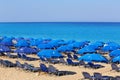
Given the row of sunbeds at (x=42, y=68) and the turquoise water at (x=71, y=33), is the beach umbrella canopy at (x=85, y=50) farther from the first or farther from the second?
the turquoise water at (x=71, y=33)

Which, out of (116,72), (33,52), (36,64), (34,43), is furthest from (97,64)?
(34,43)

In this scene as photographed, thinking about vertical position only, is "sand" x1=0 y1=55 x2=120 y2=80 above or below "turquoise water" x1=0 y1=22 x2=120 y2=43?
above

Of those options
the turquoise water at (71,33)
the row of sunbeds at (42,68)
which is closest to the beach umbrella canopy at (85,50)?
the row of sunbeds at (42,68)

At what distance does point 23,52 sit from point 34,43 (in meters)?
6.50

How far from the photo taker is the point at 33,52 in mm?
22453

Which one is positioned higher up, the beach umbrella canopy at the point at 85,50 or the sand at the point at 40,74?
the beach umbrella canopy at the point at 85,50

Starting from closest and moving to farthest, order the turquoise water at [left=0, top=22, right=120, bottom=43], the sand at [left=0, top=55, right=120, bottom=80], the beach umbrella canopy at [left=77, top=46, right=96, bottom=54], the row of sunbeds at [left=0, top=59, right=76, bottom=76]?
1. the sand at [left=0, top=55, right=120, bottom=80]
2. the row of sunbeds at [left=0, top=59, right=76, bottom=76]
3. the beach umbrella canopy at [left=77, top=46, right=96, bottom=54]
4. the turquoise water at [left=0, top=22, right=120, bottom=43]

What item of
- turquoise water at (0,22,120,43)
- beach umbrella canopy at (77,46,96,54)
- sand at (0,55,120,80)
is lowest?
turquoise water at (0,22,120,43)

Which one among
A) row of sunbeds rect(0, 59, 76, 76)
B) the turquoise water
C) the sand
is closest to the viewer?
the sand

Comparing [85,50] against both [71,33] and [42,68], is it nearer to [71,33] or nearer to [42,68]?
[42,68]

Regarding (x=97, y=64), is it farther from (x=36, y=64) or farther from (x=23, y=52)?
(x=23, y=52)

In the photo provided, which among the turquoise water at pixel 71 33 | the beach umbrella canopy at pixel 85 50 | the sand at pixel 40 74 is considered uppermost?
the beach umbrella canopy at pixel 85 50

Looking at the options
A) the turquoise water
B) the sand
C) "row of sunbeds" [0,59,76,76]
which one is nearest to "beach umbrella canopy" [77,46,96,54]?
the sand

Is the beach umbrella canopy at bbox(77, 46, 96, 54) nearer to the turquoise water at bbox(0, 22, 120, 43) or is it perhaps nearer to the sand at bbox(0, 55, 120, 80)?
the sand at bbox(0, 55, 120, 80)
